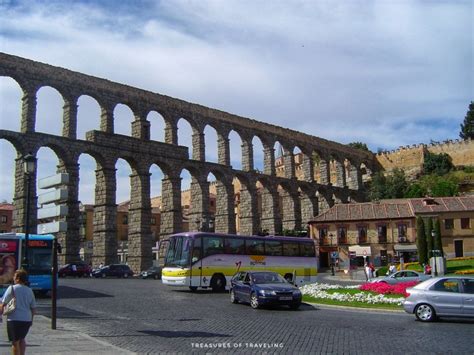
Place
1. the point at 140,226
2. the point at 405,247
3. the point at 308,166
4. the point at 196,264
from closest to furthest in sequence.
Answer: the point at 196,264 < the point at 140,226 < the point at 405,247 < the point at 308,166

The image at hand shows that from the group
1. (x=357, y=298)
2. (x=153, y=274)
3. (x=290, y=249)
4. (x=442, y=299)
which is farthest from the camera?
(x=153, y=274)

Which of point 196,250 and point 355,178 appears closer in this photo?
point 196,250

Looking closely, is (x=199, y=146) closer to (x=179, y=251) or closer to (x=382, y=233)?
(x=382, y=233)

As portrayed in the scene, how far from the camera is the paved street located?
11680mm

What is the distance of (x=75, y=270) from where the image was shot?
143 ft

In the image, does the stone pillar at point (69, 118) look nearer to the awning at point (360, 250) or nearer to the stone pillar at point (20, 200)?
the stone pillar at point (20, 200)

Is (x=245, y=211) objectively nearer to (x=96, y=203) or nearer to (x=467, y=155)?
(x=96, y=203)

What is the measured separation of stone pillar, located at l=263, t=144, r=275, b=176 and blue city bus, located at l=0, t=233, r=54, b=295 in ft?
147

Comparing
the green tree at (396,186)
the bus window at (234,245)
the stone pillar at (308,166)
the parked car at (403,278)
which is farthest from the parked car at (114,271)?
the green tree at (396,186)

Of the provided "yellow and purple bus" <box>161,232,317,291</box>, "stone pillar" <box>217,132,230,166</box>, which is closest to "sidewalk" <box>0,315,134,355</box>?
"yellow and purple bus" <box>161,232,317,291</box>

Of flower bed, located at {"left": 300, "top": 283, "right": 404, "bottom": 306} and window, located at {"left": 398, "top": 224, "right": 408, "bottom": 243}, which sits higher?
window, located at {"left": 398, "top": 224, "right": 408, "bottom": 243}

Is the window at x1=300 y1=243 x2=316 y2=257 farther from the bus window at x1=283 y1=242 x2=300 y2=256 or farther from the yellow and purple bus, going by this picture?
the bus window at x1=283 y1=242 x2=300 y2=256

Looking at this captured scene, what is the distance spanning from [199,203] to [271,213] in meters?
12.1

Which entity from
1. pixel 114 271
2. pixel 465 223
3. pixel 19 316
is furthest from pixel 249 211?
pixel 19 316
